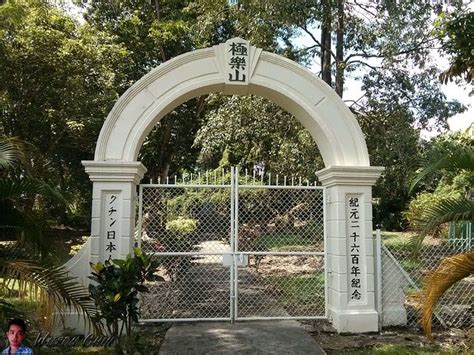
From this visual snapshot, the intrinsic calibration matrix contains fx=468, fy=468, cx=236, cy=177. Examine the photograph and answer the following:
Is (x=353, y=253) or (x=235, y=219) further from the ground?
(x=235, y=219)

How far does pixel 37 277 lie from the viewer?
4570mm

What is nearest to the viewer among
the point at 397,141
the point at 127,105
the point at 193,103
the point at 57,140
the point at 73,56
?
the point at 127,105

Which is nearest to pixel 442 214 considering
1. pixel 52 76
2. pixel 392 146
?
pixel 392 146

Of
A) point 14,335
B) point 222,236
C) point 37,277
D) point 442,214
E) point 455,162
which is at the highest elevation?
point 455,162

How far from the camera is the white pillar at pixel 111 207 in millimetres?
6195

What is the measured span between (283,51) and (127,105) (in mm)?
6571

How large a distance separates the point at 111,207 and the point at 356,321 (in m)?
3.68

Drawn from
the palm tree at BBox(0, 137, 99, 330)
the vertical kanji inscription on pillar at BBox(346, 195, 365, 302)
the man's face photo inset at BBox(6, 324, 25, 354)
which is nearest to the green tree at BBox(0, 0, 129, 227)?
the palm tree at BBox(0, 137, 99, 330)

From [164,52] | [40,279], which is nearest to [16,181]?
[40,279]

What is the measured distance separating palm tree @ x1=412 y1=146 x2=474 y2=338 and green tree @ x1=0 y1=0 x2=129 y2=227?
10.4 meters

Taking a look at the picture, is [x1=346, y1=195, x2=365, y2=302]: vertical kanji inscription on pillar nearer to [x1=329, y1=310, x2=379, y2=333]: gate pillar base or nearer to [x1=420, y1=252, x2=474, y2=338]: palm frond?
[x1=329, y1=310, x2=379, y2=333]: gate pillar base

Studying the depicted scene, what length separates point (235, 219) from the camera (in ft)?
21.8

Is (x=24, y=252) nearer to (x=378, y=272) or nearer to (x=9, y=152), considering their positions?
(x=9, y=152)

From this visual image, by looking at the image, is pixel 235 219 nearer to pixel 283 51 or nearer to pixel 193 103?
pixel 283 51
